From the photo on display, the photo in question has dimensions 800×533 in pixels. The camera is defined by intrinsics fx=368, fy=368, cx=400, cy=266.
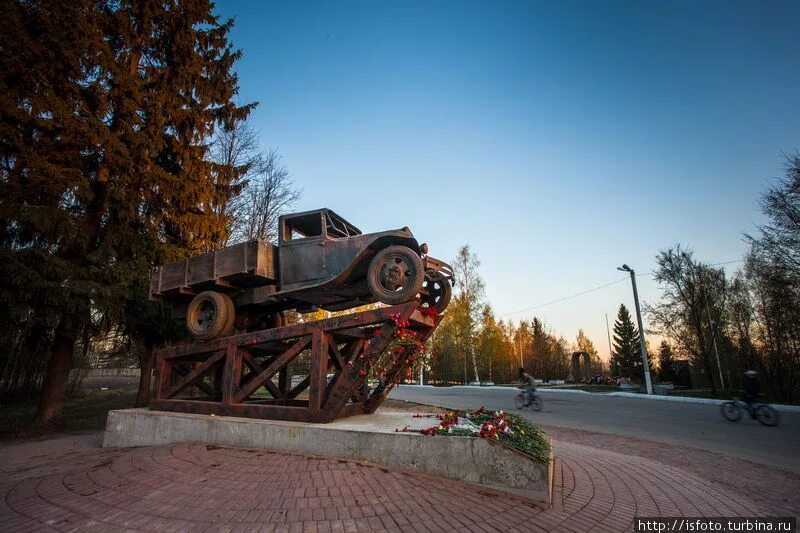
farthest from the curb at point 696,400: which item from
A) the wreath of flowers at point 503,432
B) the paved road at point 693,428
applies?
the wreath of flowers at point 503,432

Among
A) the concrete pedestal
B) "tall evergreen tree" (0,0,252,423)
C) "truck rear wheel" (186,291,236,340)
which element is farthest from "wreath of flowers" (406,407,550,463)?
"tall evergreen tree" (0,0,252,423)

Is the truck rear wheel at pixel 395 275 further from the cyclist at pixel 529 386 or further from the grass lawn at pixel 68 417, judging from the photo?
the cyclist at pixel 529 386

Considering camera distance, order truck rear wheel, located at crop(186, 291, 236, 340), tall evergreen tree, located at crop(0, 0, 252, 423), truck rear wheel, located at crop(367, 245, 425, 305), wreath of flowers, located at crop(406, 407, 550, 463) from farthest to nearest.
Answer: tall evergreen tree, located at crop(0, 0, 252, 423) < truck rear wheel, located at crop(186, 291, 236, 340) < truck rear wheel, located at crop(367, 245, 425, 305) < wreath of flowers, located at crop(406, 407, 550, 463)

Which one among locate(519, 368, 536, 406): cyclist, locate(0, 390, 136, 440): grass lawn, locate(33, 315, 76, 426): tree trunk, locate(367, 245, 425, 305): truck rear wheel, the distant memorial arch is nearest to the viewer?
locate(367, 245, 425, 305): truck rear wheel

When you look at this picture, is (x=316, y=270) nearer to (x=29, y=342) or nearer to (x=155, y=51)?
(x=29, y=342)

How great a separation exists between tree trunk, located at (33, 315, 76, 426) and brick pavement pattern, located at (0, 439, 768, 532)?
634 cm

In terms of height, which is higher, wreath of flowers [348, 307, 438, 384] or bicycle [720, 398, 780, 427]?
wreath of flowers [348, 307, 438, 384]

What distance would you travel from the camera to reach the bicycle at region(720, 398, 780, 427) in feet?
37.0

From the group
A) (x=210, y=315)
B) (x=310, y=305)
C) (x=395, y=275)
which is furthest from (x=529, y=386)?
(x=210, y=315)

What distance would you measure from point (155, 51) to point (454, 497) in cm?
1656

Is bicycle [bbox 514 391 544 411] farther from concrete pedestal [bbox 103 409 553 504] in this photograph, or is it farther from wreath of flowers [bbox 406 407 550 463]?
wreath of flowers [bbox 406 407 550 463]

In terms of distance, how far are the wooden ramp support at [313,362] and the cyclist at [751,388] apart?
37.6 ft

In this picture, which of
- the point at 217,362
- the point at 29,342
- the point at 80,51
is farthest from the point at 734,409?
the point at 80,51

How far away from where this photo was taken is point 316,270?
689 centimetres
